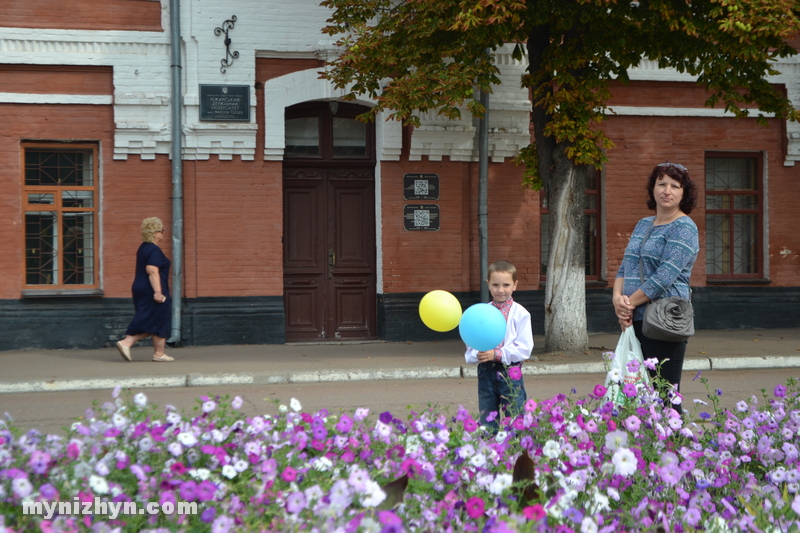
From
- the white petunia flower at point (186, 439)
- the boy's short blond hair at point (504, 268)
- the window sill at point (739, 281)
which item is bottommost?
the white petunia flower at point (186, 439)

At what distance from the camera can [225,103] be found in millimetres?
12531

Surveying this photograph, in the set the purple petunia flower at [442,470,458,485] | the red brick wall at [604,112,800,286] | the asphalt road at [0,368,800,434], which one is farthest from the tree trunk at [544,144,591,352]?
the purple petunia flower at [442,470,458,485]

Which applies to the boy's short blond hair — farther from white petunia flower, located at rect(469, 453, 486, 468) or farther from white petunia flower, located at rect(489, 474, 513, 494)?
white petunia flower, located at rect(489, 474, 513, 494)

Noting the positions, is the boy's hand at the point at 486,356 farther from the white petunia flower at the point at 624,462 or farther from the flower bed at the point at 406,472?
the white petunia flower at the point at 624,462

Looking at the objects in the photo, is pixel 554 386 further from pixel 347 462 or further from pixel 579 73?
pixel 347 462

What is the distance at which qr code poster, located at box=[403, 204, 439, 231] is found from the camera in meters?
13.1

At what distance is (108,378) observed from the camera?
9.42 meters

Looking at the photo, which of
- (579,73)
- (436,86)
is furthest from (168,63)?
(579,73)

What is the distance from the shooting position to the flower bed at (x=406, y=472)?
2.58 m

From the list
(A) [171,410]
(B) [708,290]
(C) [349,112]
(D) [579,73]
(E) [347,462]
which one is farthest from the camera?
(B) [708,290]

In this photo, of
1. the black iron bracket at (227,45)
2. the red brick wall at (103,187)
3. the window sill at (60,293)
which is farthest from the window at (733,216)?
the window sill at (60,293)

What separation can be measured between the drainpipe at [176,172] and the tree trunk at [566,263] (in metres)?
5.42

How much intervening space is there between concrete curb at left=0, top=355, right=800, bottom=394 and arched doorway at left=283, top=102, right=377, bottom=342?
336 cm

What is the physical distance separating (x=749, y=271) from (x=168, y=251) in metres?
10.2
